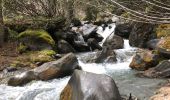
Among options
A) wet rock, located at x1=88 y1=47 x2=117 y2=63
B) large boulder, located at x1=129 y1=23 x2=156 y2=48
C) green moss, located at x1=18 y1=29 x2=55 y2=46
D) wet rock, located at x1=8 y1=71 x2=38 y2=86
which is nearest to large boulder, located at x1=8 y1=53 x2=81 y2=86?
wet rock, located at x1=8 y1=71 x2=38 y2=86

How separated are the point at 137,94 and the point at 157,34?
951cm

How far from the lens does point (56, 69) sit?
38.0 feet

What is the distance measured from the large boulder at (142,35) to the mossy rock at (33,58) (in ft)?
20.8

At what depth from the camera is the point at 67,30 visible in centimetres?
1981

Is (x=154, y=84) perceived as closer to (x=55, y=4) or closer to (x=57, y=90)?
(x=57, y=90)

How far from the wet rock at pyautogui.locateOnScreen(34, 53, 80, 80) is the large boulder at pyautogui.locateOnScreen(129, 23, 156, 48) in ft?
26.5

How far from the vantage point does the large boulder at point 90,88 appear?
7711 mm

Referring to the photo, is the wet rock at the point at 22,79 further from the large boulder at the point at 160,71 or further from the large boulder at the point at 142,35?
the large boulder at the point at 142,35

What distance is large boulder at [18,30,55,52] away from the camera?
16297 mm

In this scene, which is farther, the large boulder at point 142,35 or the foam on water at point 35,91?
the large boulder at point 142,35

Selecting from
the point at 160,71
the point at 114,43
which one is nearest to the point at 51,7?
the point at 114,43

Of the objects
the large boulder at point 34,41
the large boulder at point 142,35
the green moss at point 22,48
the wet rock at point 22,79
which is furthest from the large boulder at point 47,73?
the large boulder at point 142,35

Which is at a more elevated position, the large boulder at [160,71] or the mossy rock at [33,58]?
the large boulder at [160,71]

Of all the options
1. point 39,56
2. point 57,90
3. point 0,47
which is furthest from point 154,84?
point 0,47
